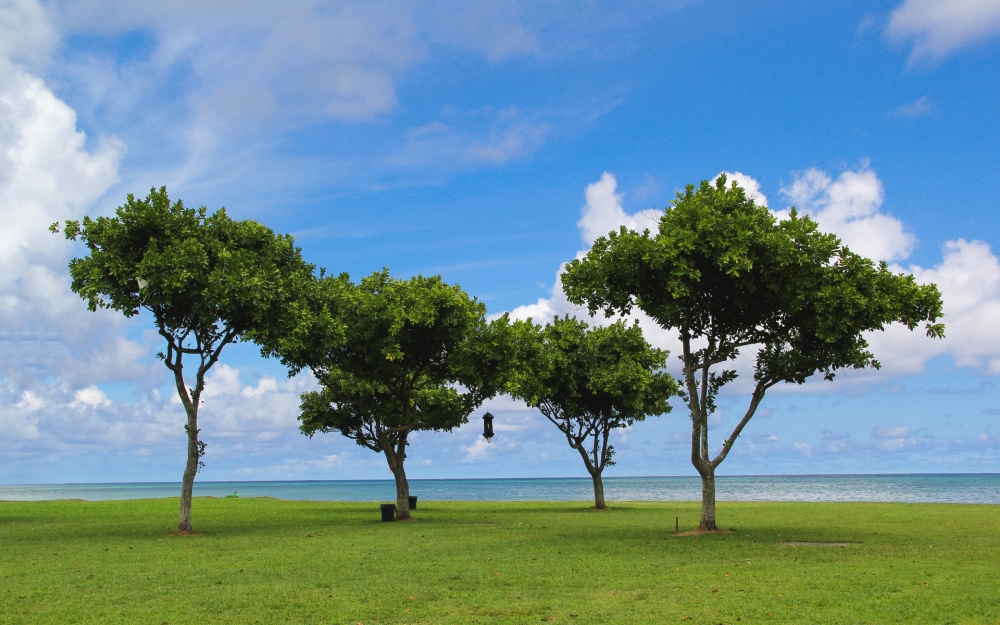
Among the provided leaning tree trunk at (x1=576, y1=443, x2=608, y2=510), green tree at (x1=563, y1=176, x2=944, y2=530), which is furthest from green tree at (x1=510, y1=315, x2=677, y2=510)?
green tree at (x1=563, y1=176, x2=944, y2=530)

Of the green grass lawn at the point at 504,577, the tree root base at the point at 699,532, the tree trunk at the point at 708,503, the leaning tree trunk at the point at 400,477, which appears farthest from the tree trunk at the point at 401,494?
the tree trunk at the point at 708,503

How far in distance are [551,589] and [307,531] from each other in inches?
628

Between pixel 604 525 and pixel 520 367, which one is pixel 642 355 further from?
pixel 604 525

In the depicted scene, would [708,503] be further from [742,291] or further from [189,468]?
[189,468]

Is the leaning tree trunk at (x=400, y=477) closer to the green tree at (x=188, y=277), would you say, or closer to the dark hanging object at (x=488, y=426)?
the dark hanging object at (x=488, y=426)

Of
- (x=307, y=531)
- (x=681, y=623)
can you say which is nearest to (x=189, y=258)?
(x=307, y=531)

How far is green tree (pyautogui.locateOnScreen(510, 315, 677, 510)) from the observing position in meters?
39.8

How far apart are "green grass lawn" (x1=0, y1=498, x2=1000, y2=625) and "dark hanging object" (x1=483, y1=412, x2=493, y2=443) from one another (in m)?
6.44

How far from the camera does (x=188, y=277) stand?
77.5ft

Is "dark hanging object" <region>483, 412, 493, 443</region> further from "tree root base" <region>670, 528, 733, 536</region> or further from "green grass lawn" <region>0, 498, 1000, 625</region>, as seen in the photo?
"tree root base" <region>670, 528, 733, 536</region>

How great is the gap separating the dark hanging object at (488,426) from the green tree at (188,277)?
953 centimetres

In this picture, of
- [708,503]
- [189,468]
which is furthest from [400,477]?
[708,503]

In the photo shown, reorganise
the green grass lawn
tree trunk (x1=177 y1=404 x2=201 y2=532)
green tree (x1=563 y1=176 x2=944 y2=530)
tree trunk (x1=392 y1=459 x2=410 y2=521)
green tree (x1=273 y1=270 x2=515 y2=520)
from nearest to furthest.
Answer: the green grass lawn → green tree (x1=563 y1=176 x2=944 y2=530) → tree trunk (x1=177 y1=404 x2=201 y2=532) → green tree (x1=273 y1=270 x2=515 y2=520) → tree trunk (x1=392 y1=459 x2=410 y2=521)

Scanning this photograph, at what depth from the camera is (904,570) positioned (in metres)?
15.4
